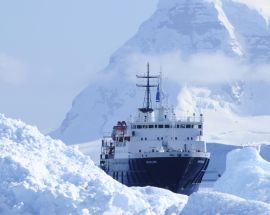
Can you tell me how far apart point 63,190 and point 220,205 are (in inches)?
195

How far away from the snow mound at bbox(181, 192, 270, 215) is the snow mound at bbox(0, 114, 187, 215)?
2090 mm

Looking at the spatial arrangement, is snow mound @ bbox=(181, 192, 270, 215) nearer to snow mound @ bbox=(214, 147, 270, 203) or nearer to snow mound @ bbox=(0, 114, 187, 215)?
snow mound @ bbox=(0, 114, 187, 215)

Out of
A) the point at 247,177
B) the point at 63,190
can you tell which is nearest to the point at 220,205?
the point at 63,190

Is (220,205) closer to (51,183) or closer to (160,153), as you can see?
(51,183)

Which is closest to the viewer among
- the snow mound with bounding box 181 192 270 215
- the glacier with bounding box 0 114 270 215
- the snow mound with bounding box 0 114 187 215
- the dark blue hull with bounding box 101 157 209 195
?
the snow mound with bounding box 181 192 270 215

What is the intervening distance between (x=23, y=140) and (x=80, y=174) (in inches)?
96.0

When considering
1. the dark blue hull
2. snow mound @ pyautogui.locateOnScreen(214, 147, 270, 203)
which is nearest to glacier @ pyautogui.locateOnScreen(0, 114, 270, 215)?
snow mound @ pyautogui.locateOnScreen(214, 147, 270, 203)

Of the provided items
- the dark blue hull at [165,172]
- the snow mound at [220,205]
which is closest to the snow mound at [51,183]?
the snow mound at [220,205]

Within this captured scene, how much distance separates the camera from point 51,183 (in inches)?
1496

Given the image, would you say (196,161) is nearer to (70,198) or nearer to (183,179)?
(183,179)

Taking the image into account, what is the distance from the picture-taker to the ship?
6750 centimetres

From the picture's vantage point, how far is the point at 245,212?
34812 mm

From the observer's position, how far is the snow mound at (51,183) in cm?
3719

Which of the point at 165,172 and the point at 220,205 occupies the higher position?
the point at 220,205
